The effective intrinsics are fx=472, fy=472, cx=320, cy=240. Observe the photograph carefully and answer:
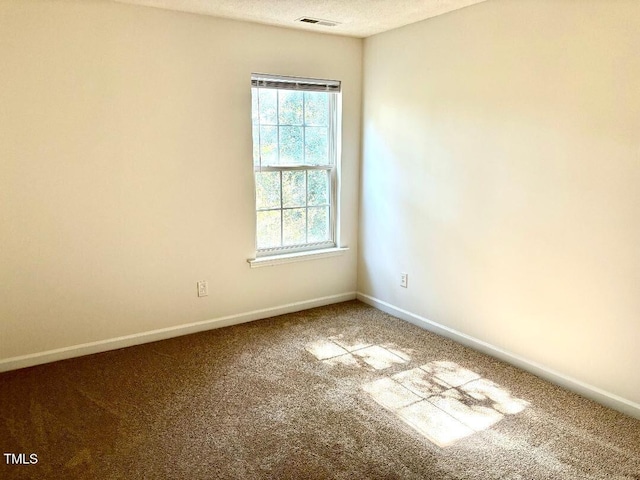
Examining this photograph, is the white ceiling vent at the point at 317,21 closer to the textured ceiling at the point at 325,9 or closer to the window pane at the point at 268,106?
the textured ceiling at the point at 325,9

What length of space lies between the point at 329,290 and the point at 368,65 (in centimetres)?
198

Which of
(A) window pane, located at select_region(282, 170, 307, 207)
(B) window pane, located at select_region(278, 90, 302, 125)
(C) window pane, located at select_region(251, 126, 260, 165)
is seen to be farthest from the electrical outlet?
(B) window pane, located at select_region(278, 90, 302, 125)

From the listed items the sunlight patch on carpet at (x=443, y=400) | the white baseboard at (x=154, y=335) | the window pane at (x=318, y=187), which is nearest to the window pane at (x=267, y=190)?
the window pane at (x=318, y=187)

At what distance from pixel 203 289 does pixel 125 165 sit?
3.52 ft

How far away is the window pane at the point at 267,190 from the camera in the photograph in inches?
149

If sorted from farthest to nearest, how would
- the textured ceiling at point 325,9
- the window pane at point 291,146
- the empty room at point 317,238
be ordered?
the window pane at point 291,146
the textured ceiling at point 325,9
the empty room at point 317,238

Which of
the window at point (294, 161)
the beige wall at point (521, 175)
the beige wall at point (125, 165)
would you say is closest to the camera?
the beige wall at point (521, 175)

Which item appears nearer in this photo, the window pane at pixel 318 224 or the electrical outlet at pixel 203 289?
the electrical outlet at pixel 203 289

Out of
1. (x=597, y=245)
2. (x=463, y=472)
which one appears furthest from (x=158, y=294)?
(x=597, y=245)

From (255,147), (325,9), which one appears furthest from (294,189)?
(325,9)

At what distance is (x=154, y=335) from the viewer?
347 cm

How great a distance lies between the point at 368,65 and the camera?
398 centimetres

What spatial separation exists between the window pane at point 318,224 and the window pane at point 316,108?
0.74 m

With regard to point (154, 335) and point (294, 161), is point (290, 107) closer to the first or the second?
point (294, 161)
